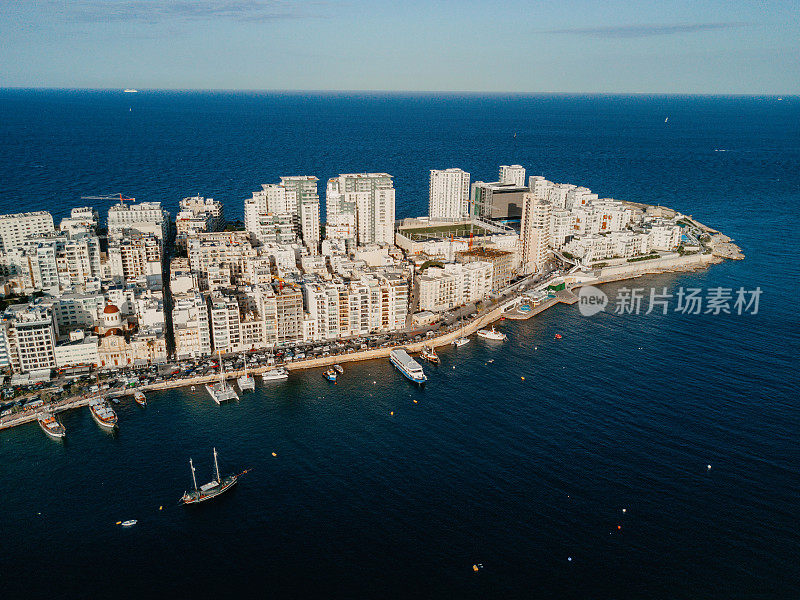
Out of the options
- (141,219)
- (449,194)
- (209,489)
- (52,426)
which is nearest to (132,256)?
(141,219)

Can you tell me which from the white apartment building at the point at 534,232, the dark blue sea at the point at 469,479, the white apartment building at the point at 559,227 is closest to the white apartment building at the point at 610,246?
the white apartment building at the point at 559,227

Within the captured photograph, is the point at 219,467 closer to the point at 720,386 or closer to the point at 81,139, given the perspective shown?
the point at 720,386

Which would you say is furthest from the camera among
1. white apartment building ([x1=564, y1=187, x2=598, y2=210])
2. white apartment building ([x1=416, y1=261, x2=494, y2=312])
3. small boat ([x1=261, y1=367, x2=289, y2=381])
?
white apartment building ([x1=564, y1=187, x2=598, y2=210])

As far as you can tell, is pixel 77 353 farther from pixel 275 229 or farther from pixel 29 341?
pixel 275 229

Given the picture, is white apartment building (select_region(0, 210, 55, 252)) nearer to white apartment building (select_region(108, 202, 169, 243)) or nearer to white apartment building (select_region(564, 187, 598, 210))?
white apartment building (select_region(108, 202, 169, 243))

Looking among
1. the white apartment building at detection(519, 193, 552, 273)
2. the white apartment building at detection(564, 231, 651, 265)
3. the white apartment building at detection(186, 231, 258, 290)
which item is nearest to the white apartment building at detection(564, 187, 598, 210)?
the white apartment building at detection(564, 231, 651, 265)
